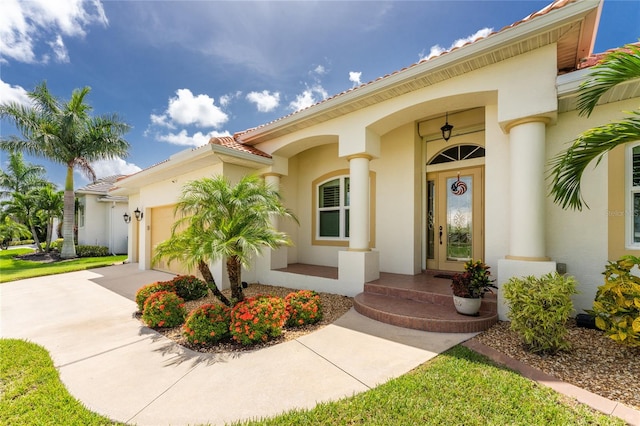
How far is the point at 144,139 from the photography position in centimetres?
1933

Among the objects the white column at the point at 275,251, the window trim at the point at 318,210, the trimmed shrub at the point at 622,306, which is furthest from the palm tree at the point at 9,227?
the trimmed shrub at the point at 622,306

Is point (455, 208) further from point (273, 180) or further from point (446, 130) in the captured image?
Result: point (273, 180)

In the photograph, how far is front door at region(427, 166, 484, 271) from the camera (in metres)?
7.57

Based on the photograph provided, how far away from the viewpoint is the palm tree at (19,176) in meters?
23.1

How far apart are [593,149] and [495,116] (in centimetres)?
281

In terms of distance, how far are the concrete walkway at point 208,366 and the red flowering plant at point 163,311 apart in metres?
0.30

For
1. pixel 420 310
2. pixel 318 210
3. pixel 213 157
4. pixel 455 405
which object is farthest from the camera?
pixel 318 210

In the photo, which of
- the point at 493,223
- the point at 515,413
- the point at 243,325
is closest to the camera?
the point at 515,413

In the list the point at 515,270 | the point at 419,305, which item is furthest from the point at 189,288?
→ the point at 515,270

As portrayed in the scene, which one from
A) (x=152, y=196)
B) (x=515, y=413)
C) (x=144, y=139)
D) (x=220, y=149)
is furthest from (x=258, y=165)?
(x=144, y=139)

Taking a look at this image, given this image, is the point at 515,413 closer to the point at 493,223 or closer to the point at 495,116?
the point at 493,223

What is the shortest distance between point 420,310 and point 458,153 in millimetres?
4950

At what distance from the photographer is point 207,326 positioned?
4758 mm

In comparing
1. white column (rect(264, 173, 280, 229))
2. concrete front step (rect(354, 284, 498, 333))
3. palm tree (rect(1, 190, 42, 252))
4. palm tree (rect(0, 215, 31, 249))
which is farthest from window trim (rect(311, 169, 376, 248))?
palm tree (rect(0, 215, 31, 249))
